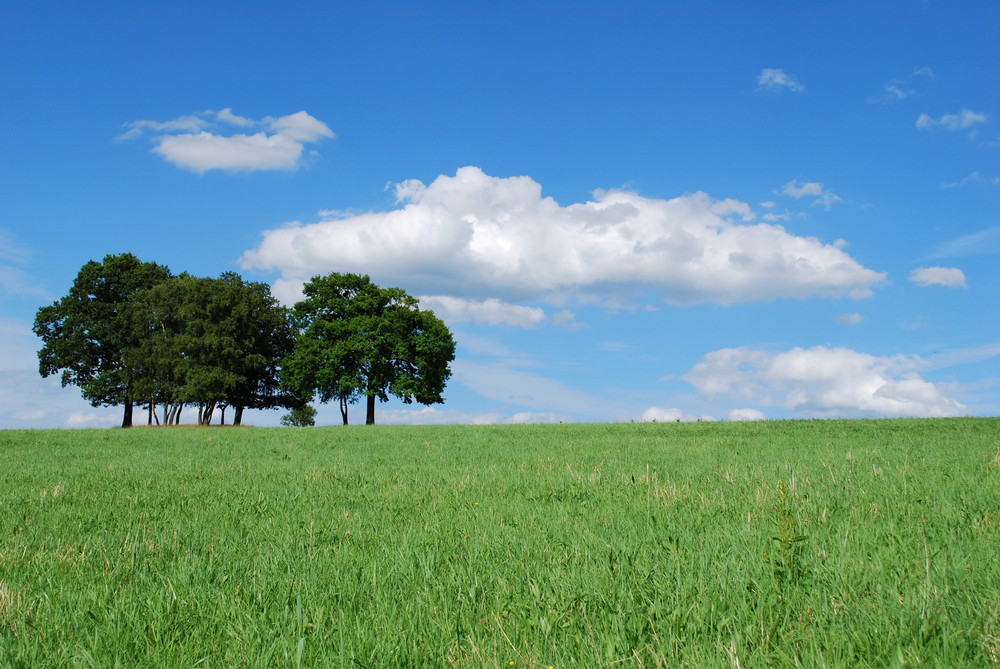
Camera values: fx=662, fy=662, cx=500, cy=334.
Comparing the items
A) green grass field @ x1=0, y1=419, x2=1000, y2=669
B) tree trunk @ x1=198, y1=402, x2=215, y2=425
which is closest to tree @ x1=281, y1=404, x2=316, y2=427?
tree trunk @ x1=198, y1=402, x2=215, y2=425

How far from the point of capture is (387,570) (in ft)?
17.0

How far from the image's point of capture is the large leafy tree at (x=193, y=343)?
48438 mm

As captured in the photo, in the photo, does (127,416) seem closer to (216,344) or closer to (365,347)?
(216,344)

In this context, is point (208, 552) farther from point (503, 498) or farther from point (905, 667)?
point (905, 667)

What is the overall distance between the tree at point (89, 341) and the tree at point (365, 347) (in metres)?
13.0

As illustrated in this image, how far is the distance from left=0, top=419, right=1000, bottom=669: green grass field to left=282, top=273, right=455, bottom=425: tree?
37.9 meters

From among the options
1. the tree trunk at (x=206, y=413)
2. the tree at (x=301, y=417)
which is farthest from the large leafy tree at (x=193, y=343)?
the tree at (x=301, y=417)

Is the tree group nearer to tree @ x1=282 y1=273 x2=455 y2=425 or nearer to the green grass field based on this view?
tree @ x1=282 y1=273 x2=455 y2=425

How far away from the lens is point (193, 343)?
159ft

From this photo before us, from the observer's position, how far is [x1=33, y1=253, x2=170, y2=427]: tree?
1957 inches

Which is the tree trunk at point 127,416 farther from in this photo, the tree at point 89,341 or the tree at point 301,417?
the tree at point 301,417

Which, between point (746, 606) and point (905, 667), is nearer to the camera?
point (905, 667)

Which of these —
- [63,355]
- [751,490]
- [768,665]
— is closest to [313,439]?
[751,490]

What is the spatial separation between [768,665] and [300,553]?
3971 millimetres
